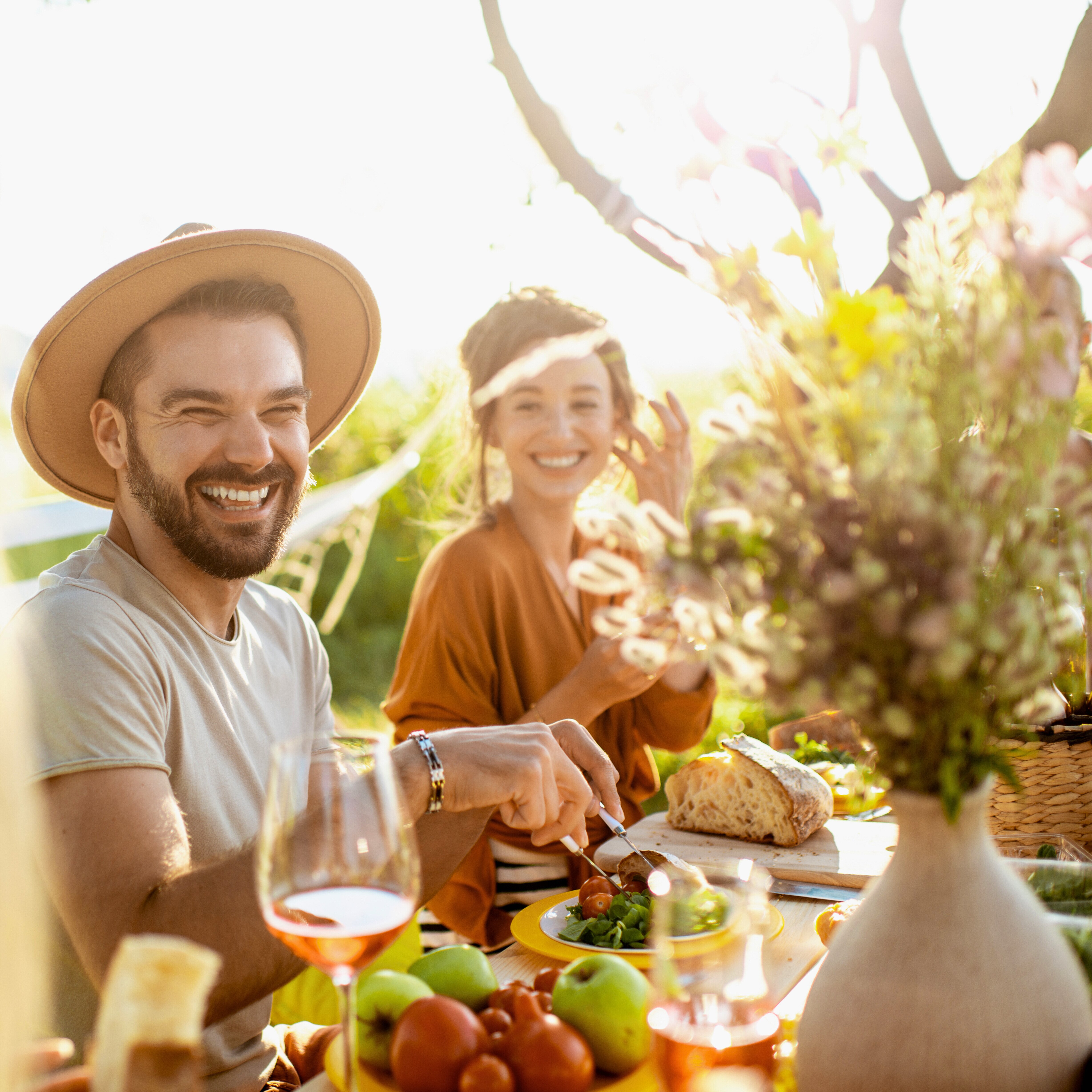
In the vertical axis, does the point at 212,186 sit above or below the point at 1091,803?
above

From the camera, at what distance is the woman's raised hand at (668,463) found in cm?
240

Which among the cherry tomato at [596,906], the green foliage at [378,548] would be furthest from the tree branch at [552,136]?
the green foliage at [378,548]

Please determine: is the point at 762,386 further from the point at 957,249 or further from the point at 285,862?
the point at 285,862

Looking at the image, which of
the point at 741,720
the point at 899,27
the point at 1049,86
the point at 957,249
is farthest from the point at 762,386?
the point at 741,720

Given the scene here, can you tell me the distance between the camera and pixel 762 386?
2.48 ft

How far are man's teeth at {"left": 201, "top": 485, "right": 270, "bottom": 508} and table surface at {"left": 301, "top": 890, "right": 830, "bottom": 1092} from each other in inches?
34.1

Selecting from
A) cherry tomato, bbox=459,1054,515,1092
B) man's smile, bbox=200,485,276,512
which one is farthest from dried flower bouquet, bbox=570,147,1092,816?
man's smile, bbox=200,485,276,512

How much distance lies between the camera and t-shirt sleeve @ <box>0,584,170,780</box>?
1.24 m

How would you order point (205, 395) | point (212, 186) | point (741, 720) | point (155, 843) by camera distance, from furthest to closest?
point (741, 720) < point (212, 186) < point (205, 395) < point (155, 843)

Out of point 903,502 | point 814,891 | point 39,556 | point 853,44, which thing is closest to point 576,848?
point 814,891

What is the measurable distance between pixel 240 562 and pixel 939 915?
1271mm

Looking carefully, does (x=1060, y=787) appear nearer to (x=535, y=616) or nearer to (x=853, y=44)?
A: (x=535, y=616)

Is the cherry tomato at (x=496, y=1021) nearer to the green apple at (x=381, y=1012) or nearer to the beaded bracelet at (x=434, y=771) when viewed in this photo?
the green apple at (x=381, y=1012)

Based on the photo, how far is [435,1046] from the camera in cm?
85
